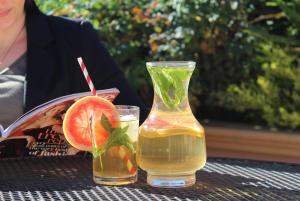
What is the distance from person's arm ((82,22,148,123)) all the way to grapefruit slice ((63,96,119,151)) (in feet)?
1.75

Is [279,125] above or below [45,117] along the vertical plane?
below

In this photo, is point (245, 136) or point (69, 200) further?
point (245, 136)

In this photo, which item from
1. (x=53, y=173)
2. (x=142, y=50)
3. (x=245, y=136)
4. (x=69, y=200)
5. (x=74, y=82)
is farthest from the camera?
(x=142, y=50)

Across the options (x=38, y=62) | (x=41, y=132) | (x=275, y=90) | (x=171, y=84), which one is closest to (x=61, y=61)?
(x=38, y=62)

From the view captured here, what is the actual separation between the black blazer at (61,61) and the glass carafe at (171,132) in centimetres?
62

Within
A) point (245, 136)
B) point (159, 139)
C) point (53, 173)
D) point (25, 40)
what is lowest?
point (245, 136)

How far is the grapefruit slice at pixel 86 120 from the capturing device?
1392 millimetres

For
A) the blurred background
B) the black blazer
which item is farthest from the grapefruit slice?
the blurred background

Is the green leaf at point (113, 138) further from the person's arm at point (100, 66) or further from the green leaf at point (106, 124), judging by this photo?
the person's arm at point (100, 66)

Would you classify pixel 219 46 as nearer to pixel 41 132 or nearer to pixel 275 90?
pixel 275 90

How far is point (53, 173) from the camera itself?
→ 1.58 m

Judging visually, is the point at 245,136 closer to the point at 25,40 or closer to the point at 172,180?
the point at 25,40

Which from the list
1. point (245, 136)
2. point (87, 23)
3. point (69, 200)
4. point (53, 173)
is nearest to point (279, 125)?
point (245, 136)

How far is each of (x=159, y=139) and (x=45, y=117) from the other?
33 centimetres
